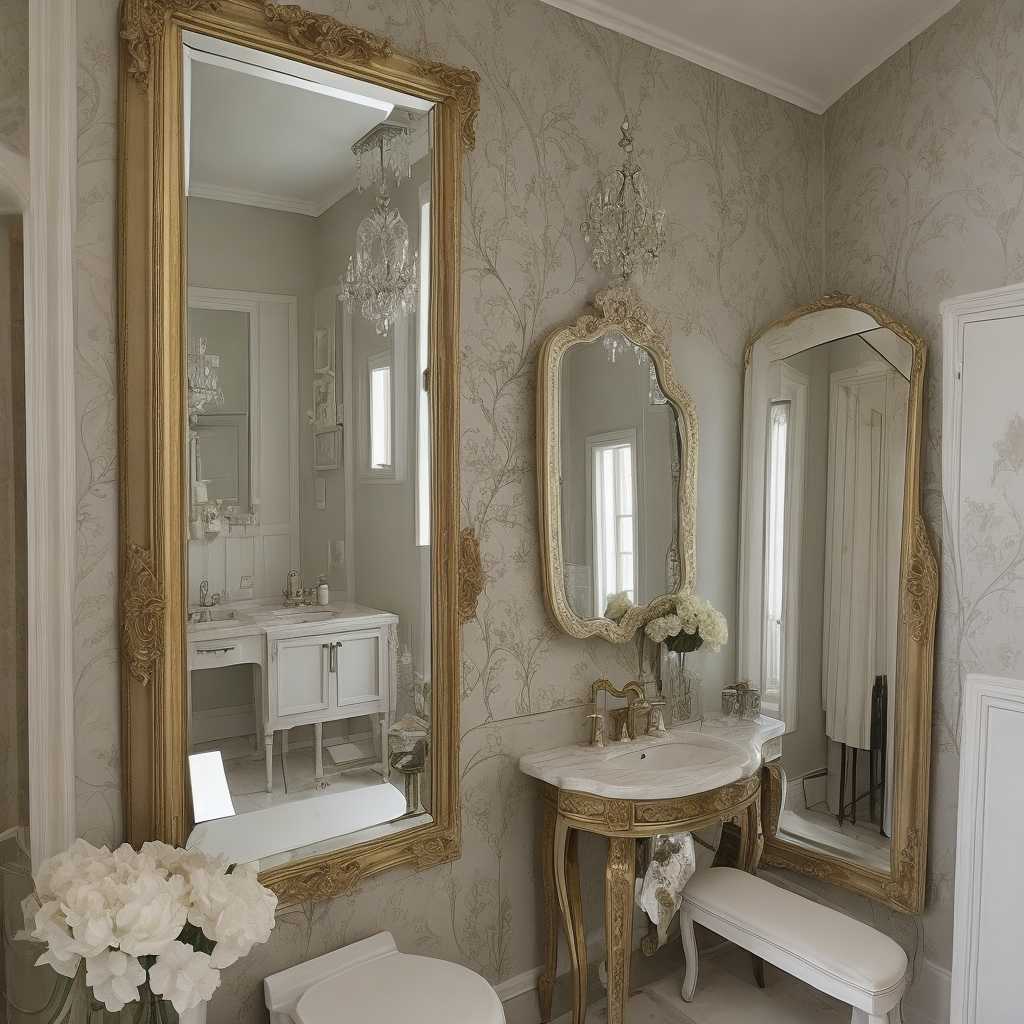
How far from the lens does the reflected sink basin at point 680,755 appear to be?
234cm

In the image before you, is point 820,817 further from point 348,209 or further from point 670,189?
point 348,209

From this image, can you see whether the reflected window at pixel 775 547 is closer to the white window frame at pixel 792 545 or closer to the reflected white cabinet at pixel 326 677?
the white window frame at pixel 792 545

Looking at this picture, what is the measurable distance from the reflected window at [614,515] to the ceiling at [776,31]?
1215mm

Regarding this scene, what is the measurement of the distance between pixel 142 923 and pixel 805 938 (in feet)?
5.25

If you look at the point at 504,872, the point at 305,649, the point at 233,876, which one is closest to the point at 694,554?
the point at 504,872

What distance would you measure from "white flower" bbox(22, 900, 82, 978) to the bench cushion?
1.64 metres

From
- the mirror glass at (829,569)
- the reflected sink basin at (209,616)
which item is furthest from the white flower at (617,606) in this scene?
the reflected sink basin at (209,616)

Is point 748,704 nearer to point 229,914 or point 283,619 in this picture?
point 283,619

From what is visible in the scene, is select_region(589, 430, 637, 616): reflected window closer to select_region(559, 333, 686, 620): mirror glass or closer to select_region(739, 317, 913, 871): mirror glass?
select_region(559, 333, 686, 620): mirror glass

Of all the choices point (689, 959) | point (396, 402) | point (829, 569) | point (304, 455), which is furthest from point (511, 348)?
point (689, 959)

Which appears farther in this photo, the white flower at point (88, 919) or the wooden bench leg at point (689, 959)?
the wooden bench leg at point (689, 959)

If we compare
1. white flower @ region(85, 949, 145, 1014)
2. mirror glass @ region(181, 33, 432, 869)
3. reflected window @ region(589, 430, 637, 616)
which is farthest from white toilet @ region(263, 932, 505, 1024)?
reflected window @ region(589, 430, 637, 616)

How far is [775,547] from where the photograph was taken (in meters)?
2.73

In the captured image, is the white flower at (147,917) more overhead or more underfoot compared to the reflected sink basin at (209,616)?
more underfoot
